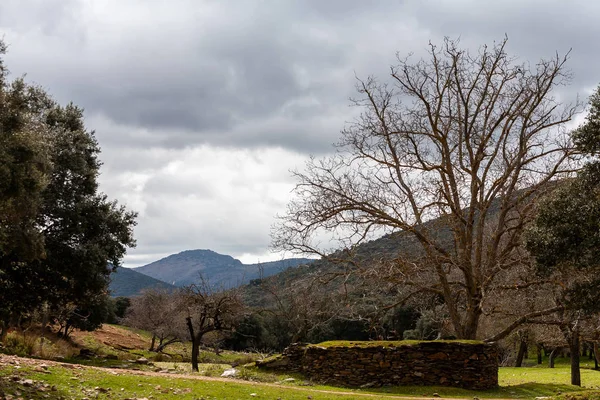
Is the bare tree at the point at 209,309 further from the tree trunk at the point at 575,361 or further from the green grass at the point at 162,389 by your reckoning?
the tree trunk at the point at 575,361

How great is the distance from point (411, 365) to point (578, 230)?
29.0ft

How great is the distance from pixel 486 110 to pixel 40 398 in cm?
1926

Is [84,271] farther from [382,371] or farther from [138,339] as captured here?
[138,339]

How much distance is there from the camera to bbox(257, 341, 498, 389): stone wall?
65.1ft

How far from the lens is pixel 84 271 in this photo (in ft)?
73.5

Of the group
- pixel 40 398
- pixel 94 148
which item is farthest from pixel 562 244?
pixel 94 148

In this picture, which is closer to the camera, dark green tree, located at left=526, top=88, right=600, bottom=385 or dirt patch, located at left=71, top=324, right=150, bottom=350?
dark green tree, located at left=526, top=88, right=600, bottom=385

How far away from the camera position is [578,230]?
13.8 meters

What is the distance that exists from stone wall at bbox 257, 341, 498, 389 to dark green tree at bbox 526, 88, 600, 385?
5473 millimetres

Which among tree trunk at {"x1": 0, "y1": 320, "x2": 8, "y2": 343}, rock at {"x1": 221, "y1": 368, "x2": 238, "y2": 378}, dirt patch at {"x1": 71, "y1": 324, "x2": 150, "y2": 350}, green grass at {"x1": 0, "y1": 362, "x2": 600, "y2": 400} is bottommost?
dirt patch at {"x1": 71, "y1": 324, "x2": 150, "y2": 350}

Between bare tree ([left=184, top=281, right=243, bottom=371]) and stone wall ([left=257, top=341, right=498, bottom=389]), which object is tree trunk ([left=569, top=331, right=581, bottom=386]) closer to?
stone wall ([left=257, top=341, right=498, bottom=389])

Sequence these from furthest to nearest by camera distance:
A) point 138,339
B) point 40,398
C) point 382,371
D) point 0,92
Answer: point 138,339 < point 382,371 < point 0,92 < point 40,398

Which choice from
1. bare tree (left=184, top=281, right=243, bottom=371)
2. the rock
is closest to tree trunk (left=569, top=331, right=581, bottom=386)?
the rock

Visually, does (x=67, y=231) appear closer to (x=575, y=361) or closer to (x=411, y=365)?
(x=411, y=365)
